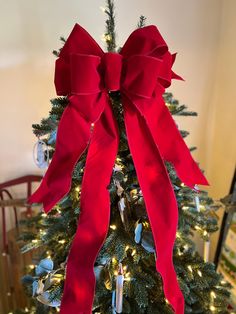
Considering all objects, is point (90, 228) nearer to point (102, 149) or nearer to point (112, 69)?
point (102, 149)

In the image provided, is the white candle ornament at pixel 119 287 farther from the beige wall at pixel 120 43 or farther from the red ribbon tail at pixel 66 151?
the beige wall at pixel 120 43

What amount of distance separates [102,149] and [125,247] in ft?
0.78

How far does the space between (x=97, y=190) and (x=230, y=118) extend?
0.81 m

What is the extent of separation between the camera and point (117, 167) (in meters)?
0.77

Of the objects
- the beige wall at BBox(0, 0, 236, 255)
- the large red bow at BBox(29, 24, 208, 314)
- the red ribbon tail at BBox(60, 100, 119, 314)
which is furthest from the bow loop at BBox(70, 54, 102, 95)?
the beige wall at BBox(0, 0, 236, 255)

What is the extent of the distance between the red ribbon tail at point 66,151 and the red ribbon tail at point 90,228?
0.03 metres

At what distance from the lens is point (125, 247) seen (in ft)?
2.51

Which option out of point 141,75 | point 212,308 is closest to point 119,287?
point 212,308

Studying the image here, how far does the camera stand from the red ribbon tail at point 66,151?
674 mm

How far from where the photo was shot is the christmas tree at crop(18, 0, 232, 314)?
30.4 inches

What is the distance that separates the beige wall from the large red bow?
1.67ft

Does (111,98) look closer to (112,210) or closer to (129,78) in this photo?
(129,78)

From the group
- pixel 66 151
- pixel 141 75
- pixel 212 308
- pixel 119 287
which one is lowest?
pixel 212 308

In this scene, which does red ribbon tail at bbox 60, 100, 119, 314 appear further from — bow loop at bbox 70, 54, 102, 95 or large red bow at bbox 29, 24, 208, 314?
bow loop at bbox 70, 54, 102, 95
